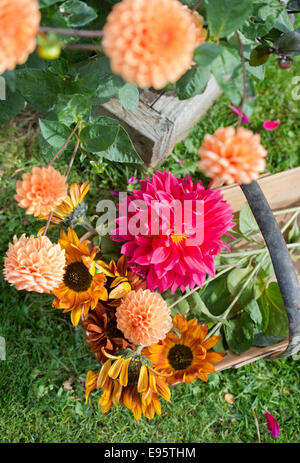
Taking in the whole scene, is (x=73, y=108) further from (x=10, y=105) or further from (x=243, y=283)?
(x=243, y=283)

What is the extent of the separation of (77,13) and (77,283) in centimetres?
45

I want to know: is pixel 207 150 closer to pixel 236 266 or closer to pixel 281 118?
pixel 236 266

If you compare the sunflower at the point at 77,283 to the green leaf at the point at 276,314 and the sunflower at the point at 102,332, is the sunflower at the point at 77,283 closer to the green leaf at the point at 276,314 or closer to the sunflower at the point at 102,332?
the sunflower at the point at 102,332

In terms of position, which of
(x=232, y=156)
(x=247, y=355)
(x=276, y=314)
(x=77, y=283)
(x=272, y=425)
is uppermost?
(x=232, y=156)

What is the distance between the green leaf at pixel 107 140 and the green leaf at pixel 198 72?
104 mm

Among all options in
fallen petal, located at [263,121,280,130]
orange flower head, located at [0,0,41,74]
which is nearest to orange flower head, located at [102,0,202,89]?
orange flower head, located at [0,0,41,74]

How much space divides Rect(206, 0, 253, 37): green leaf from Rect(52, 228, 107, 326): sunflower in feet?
1.36

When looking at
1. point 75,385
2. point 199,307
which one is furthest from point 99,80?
point 75,385

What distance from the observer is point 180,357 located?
35.0 inches

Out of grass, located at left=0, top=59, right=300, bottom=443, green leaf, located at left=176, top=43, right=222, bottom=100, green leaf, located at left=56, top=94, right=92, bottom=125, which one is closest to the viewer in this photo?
green leaf, located at left=176, top=43, right=222, bottom=100

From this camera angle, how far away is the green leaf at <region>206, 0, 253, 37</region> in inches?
18.0

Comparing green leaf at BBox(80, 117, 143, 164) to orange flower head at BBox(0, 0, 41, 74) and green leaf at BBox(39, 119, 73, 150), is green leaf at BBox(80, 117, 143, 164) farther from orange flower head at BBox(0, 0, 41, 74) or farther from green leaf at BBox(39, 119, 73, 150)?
orange flower head at BBox(0, 0, 41, 74)

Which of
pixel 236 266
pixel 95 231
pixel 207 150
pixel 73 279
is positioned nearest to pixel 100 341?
pixel 73 279

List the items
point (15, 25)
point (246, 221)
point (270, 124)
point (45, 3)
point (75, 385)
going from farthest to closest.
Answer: point (270, 124) < point (75, 385) < point (246, 221) < point (45, 3) < point (15, 25)
